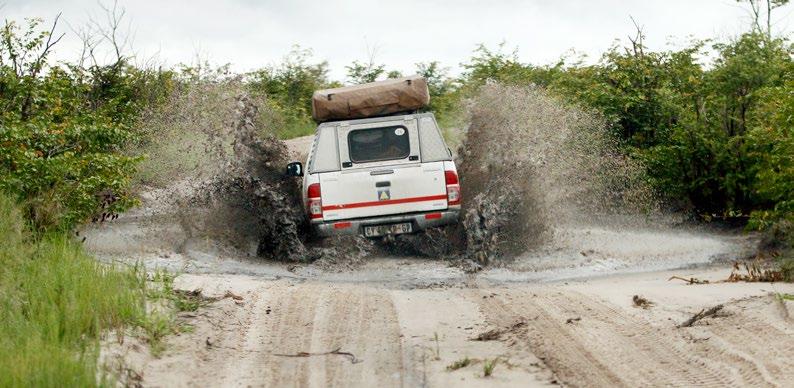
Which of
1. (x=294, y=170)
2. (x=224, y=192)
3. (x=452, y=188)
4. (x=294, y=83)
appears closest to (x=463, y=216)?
(x=452, y=188)

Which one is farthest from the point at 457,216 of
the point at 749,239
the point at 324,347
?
→ the point at 324,347

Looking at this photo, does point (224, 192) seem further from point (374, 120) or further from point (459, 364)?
point (459, 364)

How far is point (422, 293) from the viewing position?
1091 centimetres

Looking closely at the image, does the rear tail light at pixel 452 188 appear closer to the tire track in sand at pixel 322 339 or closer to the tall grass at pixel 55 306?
the tire track in sand at pixel 322 339

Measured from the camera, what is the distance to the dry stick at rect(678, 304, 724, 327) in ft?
27.3

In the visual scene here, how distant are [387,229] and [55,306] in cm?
608

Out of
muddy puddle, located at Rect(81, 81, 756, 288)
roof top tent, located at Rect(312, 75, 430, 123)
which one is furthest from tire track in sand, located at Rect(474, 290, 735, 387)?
roof top tent, located at Rect(312, 75, 430, 123)

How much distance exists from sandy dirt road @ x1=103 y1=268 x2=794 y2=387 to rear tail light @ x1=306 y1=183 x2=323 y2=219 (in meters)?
2.63

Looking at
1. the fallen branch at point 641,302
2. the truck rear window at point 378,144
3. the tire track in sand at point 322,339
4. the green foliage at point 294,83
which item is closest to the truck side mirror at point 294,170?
the truck rear window at point 378,144

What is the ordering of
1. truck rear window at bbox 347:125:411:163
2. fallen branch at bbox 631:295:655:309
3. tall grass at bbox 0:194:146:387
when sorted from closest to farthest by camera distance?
1. tall grass at bbox 0:194:146:387
2. fallen branch at bbox 631:295:655:309
3. truck rear window at bbox 347:125:411:163

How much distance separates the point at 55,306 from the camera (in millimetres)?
7816

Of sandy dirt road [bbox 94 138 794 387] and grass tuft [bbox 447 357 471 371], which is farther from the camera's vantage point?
grass tuft [bbox 447 357 471 371]

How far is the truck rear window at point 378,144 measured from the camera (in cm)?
1389

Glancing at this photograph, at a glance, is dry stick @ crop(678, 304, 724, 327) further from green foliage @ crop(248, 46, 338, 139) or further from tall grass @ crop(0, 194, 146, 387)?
green foliage @ crop(248, 46, 338, 139)
